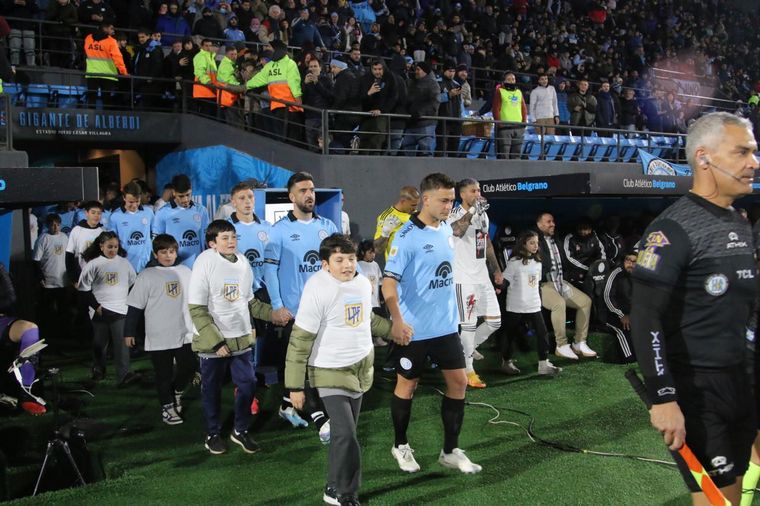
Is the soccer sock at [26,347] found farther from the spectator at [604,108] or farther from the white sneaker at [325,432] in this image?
the spectator at [604,108]

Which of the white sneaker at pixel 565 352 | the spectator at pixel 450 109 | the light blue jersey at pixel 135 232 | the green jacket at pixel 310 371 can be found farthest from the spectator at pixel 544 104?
the green jacket at pixel 310 371

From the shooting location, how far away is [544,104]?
1650 cm

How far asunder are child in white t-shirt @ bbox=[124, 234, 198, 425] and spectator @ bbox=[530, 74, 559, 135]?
11010mm

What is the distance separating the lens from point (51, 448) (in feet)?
19.2

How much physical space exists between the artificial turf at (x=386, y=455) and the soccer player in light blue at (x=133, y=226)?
221cm

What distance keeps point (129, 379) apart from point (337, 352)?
4.25m

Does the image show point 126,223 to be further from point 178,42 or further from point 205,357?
point 178,42

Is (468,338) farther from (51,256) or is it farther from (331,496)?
(51,256)

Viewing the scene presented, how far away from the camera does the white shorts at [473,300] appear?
8.00 meters

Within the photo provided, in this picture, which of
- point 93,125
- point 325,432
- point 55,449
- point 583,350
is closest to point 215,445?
point 325,432

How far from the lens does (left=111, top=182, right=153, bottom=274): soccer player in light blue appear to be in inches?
391

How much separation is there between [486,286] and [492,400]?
1.28 meters

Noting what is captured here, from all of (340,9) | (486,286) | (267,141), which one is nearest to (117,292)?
(486,286)

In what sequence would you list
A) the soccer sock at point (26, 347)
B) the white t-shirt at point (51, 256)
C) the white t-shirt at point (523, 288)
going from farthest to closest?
the white t-shirt at point (51, 256)
the white t-shirt at point (523, 288)
the soccer sock at point (26, 347)
